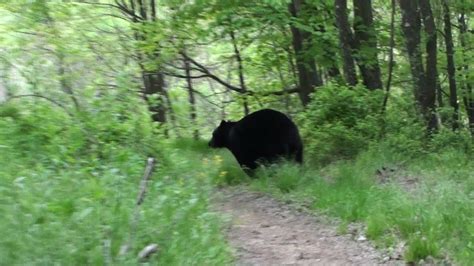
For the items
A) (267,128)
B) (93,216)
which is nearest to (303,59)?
(267,128)

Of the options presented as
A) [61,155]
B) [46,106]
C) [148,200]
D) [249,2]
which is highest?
[249,2]

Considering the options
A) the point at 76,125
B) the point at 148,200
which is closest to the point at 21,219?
the point at 148,200

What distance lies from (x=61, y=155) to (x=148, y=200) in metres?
1.37

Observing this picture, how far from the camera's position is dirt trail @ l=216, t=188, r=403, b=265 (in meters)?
5.91

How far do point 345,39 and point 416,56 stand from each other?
1.45 m

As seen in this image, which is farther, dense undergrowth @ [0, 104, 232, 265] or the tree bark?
the tree bark

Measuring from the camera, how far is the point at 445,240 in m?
5.84

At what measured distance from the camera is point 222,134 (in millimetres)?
12039

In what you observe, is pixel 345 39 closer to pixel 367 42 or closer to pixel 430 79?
pixel 367 42

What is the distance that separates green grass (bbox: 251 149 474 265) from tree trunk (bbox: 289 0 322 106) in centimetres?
432

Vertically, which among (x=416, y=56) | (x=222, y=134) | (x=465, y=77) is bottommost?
(x=222, y=134)

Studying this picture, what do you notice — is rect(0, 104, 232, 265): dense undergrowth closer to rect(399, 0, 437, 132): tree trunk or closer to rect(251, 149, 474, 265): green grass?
rect(251, 149, 474, 265): green grass

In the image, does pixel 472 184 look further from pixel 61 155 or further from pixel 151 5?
pixel 151 5

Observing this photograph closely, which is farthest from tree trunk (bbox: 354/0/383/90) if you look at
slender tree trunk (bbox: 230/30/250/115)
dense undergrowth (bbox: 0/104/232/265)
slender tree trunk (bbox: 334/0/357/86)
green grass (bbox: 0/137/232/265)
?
green grass (bbox: 0/137/232/265)
